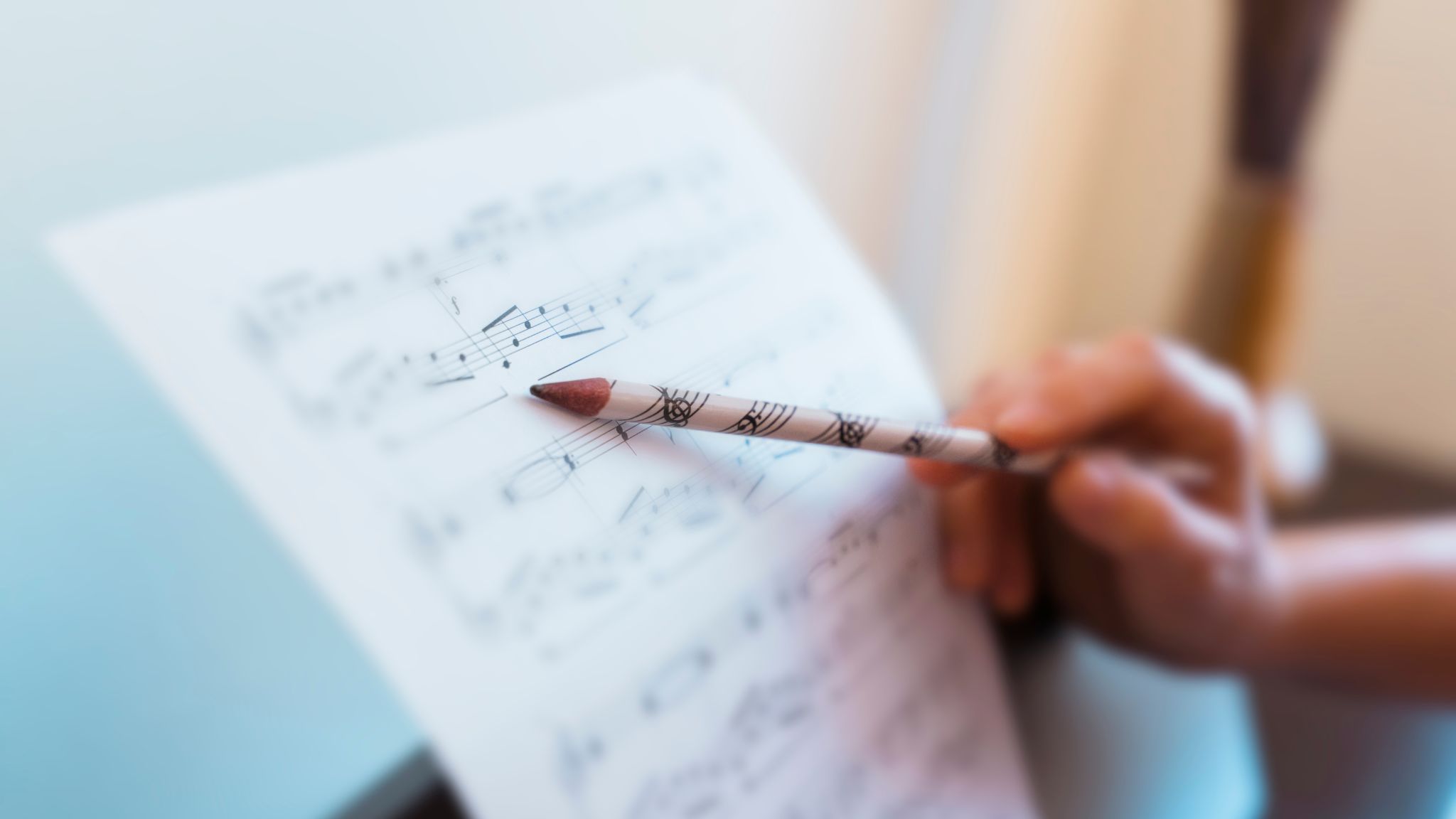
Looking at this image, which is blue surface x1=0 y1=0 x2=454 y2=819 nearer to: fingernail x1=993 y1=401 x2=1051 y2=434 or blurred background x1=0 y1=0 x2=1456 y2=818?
blurred background x1=0 y1=0 x2=1456 y2=818

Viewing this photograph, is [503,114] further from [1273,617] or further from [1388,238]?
[1388,238]

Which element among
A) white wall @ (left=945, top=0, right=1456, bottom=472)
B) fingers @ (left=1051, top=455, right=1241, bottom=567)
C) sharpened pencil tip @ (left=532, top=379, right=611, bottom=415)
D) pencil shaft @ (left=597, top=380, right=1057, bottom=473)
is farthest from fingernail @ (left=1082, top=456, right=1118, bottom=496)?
white wall @ (left=945, top=0, right=1456, bottom=472)

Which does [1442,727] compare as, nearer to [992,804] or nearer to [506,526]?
[992,804]

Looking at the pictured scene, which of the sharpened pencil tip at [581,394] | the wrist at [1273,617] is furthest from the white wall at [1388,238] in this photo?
the sharpened pencil tip at [581,394]

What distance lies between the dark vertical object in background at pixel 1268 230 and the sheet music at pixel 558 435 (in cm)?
74

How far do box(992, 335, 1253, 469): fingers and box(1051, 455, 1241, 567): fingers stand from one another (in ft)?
0.06

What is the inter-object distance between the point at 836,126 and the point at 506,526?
0.50 m

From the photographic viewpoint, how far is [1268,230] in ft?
3.26

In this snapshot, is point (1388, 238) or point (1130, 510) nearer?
point (1130, 510)

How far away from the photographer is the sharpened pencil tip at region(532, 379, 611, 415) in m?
0.20

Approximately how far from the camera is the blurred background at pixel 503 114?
279mm

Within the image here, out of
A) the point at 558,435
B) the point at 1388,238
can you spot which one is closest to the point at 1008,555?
the point at 558,435

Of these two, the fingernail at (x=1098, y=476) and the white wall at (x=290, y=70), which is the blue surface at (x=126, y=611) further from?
the fingernail at (x=1098, y=476)

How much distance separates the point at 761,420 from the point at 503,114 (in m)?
0.24
